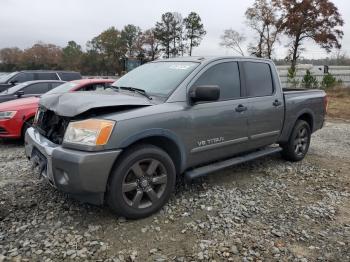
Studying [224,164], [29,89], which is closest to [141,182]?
[224,164]

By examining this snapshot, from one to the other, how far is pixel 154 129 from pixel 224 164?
51.5 inches

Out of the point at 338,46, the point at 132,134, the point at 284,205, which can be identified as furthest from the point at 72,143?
the point at 338,46

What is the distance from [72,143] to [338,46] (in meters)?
34.4

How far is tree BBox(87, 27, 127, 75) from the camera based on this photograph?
48.6m

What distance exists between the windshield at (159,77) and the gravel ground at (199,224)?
1338mm

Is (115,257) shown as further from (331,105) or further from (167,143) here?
(331,105)

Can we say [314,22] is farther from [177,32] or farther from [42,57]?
[42,57]

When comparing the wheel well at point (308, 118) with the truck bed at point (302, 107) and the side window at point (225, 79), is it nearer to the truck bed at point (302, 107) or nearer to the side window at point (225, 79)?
the truck bed at point (302, 107)

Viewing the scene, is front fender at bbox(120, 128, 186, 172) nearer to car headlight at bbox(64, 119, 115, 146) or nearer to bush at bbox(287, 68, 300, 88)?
car headlight at bbox(64, 119, 115, 146)

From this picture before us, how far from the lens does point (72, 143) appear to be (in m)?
3.28

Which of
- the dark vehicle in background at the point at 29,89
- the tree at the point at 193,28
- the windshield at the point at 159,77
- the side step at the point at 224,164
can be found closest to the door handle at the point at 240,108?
the side step at the point at 224,164

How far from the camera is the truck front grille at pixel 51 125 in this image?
3653 millimetres

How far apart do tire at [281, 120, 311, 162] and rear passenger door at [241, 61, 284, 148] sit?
517 millimetres

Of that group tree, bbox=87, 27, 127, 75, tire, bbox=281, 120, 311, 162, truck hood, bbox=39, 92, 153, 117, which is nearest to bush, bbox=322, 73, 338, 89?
tire, bbox=281, 120, 311, 162
